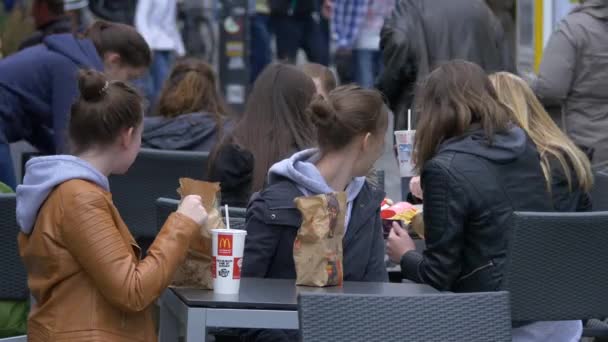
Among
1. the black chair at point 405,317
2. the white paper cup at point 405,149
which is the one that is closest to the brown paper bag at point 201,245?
the black chair at point 405,317

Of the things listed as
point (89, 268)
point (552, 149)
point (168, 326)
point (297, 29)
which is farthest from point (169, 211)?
point (297, 29)

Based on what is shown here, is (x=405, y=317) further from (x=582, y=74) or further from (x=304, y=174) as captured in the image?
(x=582, y=74)

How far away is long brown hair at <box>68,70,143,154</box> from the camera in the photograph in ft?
11.4

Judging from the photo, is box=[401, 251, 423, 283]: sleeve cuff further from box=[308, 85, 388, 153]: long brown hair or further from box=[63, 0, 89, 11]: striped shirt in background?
box=[63, 0, 89, 11]: striped shirt in background

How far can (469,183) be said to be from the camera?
3.93 m

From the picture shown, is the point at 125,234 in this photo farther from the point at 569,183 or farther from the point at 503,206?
the point at 569,183

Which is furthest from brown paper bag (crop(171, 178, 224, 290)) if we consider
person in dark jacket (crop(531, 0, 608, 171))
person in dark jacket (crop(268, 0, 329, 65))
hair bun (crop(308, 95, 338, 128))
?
person in dark jacket (crop(268, 0, 329, 65))

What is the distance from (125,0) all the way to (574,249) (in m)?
9.22

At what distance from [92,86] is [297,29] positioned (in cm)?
923

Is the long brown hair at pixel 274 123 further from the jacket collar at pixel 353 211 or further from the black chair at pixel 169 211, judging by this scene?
the jacket collar at pixel 353 211

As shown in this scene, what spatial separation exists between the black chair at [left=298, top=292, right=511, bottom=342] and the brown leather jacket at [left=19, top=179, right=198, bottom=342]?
49 cm

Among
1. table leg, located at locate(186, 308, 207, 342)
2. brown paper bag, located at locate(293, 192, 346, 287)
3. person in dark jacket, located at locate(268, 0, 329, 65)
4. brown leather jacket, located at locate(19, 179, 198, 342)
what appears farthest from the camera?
person in dark jacket, located at locate(268, 0, 329, 65)

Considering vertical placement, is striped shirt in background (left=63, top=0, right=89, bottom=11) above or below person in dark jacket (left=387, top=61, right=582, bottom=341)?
below

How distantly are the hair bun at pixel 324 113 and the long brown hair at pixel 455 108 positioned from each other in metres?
0.41
